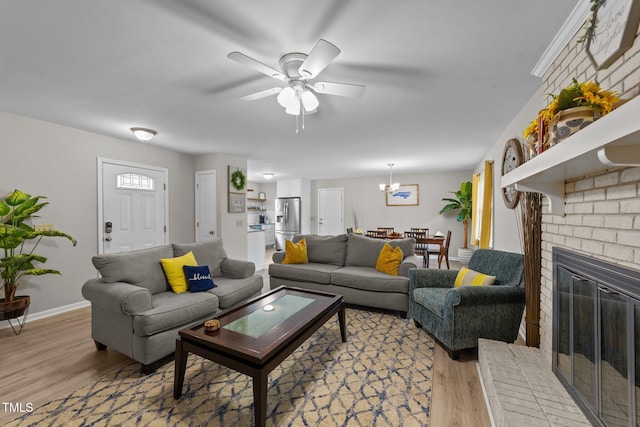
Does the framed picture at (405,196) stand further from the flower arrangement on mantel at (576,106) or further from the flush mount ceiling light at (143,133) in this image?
the flower arrangement on mantel at (576,106)

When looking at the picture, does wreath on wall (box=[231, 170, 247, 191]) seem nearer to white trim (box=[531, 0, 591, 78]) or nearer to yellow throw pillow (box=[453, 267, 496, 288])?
yellow throw pillow (box=[453, 267, 496, 288])

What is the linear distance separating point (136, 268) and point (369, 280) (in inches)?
97.7

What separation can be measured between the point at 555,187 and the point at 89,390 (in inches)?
134

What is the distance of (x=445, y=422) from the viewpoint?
1.58m

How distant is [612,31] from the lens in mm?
1202

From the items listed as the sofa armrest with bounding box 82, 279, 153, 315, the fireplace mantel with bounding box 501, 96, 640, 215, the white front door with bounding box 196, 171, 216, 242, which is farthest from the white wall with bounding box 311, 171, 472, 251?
the sofa armrest with bounding box 82, 279, 153, 315

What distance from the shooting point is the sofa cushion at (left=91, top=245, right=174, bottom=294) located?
238cm

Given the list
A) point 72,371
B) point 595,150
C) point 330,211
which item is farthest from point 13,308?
point 330,211

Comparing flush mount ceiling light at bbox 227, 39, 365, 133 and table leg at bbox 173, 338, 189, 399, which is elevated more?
flush mount ceiling light at bbox 227, 39, 365, 133

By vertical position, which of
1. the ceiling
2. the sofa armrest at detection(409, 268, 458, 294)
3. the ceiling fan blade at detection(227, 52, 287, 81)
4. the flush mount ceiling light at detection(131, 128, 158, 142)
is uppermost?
the ceiling

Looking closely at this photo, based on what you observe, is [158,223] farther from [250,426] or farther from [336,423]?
[336,423]

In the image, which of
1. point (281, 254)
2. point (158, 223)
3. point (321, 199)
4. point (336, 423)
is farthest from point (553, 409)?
point (321, 199)

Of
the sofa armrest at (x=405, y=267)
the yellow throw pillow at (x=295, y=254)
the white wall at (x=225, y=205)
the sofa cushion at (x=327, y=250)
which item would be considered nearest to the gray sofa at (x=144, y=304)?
the yellow throw pillow at (x=295, y=254)

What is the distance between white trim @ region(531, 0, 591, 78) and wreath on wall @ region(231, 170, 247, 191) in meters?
4.54
